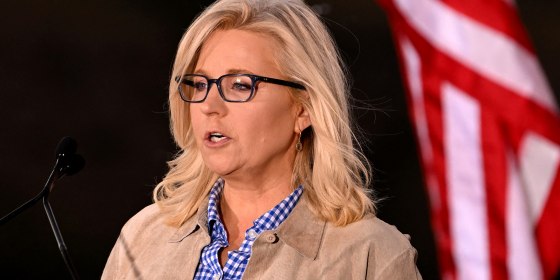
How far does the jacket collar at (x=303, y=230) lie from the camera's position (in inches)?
83.8

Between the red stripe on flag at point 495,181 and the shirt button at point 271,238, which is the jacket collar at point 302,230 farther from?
the red stripe on flag at point 495,181

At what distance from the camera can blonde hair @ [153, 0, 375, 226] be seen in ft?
7.14

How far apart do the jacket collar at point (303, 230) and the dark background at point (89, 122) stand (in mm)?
662

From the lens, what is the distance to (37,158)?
10.2ft

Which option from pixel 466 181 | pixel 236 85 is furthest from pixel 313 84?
pixel 466 181

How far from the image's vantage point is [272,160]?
7.19ft

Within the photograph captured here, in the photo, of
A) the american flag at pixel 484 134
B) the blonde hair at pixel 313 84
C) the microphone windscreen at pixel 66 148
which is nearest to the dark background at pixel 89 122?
the blonde hair at pixel 313 84

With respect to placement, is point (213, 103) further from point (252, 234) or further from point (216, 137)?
point (252, 234)

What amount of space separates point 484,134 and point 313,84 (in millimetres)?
1087

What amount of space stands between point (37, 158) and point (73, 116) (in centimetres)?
19

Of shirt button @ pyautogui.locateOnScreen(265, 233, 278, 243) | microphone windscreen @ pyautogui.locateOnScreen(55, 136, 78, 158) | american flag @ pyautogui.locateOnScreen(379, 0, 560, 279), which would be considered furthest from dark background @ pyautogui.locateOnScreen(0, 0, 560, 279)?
american flag @ pyautogui.locateOnScreen(379, 0, 560, 279)

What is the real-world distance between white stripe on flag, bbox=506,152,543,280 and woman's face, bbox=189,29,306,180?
1.06 metres

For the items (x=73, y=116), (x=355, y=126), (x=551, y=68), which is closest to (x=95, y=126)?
(x=73, y=116)

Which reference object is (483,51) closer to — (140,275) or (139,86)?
(140,275)
